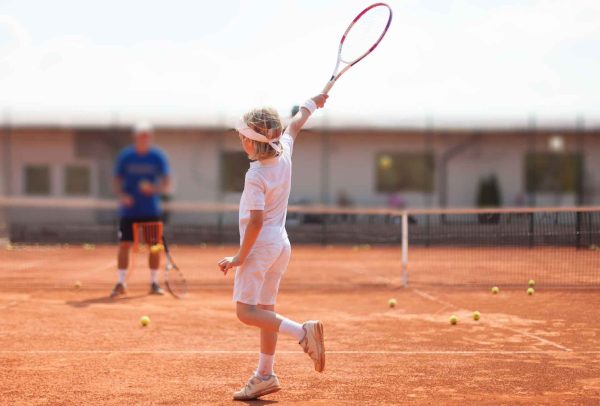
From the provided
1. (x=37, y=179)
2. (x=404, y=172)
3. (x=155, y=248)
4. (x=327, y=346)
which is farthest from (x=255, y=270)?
(x=37, y=179)

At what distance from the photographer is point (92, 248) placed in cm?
2094

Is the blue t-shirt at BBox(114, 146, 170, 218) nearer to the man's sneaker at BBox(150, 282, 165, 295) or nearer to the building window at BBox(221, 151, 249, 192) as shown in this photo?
the man's sneaker at BBox(150, 282, 165, 295)

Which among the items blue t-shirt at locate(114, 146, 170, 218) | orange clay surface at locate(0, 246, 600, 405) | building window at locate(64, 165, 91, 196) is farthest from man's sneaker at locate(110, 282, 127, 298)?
building window at locate(64, 165, 91, 196)

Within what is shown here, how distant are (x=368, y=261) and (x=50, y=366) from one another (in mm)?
11211

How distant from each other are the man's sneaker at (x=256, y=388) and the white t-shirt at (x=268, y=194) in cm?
87

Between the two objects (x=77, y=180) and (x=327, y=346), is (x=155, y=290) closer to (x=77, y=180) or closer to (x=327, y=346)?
(x=327, y=346)

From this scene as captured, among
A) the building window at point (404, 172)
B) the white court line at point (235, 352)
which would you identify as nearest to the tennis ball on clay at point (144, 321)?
the white court line at point (235, 352)

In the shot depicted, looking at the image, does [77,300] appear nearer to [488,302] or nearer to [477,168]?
[488,302]

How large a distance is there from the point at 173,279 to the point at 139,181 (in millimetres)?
1765

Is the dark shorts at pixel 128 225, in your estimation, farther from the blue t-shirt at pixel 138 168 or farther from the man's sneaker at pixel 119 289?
the man's sneaker at pixel 119 289

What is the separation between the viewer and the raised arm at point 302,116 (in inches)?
204

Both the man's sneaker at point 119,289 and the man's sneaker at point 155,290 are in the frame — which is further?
the man's sneaker at point 155,290

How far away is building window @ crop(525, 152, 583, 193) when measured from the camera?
1013 inches

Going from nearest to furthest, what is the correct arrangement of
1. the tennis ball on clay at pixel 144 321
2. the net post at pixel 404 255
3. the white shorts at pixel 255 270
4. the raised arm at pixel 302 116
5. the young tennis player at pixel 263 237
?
the young tennis player at pixel 263 237
the white shorts at pixel 255 270
the raised arm at pixel 302 116
the tennis ball on clay at pixel 144 321
the net post at pixel 404 255
